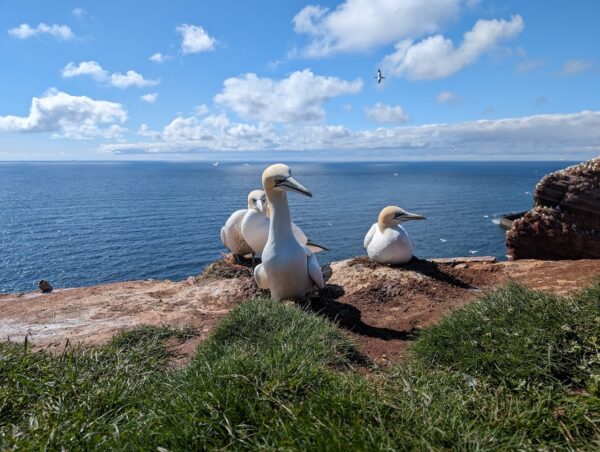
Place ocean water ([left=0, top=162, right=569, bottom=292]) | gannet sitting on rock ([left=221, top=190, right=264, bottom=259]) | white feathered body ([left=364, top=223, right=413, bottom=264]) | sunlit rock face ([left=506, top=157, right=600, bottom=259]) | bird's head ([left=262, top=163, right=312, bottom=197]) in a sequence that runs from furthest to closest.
A: 1. ocean water ([left=0, top=162, right=569, bottom=292])
2. gannet sitting on rock ([left=221, top=190, right=264, bottom=259])
3. sunlit rock face ([left=506, top=157, right=600, bottom=259])
4. white feathered body ([left=364, top=223, right=413, bottom=264])
5. bird's head ([left=262, top=163, right=312, bottom=197])

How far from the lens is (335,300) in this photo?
29.4ft

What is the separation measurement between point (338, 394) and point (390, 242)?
805 cm

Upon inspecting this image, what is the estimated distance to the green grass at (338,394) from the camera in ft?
8.95

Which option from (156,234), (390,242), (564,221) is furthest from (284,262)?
(156,234)

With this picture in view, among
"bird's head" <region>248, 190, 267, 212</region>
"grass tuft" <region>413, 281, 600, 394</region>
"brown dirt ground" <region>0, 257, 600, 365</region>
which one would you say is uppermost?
"bird's head" <region>248, 190, 267, 212</region>

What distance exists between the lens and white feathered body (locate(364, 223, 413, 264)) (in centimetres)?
1081

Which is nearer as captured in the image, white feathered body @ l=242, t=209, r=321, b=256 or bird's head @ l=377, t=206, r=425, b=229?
bird's head @ l=377, t=206, r=425, b=229

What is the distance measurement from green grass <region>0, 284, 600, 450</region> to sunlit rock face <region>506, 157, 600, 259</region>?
338 inches

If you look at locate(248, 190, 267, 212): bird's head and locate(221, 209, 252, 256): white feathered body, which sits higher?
locate(248, 190, 267, 212): bird's head

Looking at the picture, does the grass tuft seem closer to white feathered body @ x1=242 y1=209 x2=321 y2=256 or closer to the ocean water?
white feathered body @ x1=242 y1=209 x2=321 y2=256

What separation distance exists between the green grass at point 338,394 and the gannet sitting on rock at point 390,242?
5.93m

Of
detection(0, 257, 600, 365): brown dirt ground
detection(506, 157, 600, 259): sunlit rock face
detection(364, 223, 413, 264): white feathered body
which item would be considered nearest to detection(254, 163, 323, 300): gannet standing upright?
detection(0, 257, 600, 365): brown dirt ground

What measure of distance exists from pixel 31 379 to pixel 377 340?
4.63m

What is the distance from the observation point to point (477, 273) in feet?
34.9
